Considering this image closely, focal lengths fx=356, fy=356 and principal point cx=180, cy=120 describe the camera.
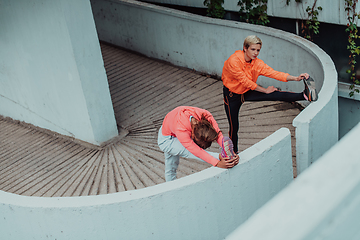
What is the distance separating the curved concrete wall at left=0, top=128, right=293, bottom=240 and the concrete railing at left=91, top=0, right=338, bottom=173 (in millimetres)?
716

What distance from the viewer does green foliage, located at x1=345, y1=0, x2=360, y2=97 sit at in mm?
5594

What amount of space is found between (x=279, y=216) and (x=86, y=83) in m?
5.20

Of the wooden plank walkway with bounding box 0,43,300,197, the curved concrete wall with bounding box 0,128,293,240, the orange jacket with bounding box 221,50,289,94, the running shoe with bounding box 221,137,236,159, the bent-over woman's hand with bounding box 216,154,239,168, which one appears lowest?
the wooden plank walkway with bounding box 0,43,300,197

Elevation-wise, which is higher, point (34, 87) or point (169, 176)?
point (34, 87)

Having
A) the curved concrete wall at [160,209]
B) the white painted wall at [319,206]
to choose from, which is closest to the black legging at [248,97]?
the curved concrete wall at [160,209]

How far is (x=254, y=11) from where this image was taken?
23.7 feet

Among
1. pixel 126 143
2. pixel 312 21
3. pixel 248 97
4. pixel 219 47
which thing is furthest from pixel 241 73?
pixel 219 47

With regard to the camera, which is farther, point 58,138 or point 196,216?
point 58,138

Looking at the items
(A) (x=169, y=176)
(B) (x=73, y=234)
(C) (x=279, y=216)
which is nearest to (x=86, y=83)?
(A) (x=169, y=176)

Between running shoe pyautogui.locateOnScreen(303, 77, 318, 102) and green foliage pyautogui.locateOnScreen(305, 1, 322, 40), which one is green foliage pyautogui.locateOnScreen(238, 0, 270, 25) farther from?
running shoe pyautogui.locateOnScreen(303, 77, 318, 102)

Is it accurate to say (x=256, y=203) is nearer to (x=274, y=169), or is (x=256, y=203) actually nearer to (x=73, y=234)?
(x=274, y=169)

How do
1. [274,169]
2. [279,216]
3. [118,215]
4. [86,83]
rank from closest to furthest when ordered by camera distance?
[279,216], [118,215], [274,169], [86,83]

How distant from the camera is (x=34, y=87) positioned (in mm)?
6277

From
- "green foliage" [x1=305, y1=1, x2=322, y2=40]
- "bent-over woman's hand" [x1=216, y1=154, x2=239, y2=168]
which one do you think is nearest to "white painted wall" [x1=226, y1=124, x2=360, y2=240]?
"bent-over woman's hand" [x1=216, y1=154, x2=239, y2=168]
